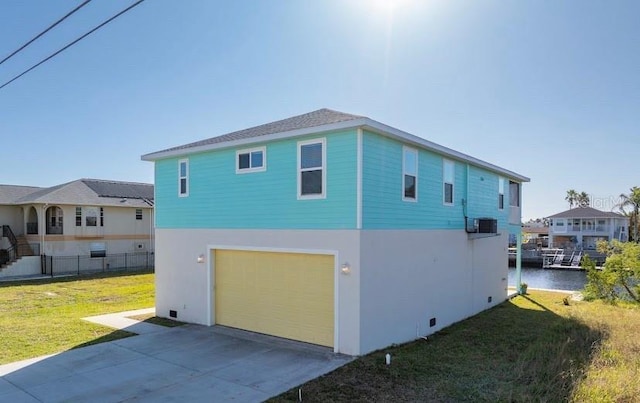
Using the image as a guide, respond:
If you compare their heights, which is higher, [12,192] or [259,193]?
[12,192]

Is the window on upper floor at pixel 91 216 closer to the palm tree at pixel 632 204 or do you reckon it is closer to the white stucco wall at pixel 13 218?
the white stucco wall at pixel 13 218

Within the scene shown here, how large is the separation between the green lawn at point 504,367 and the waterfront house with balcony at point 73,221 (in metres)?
23.5

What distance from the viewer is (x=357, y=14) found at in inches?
345

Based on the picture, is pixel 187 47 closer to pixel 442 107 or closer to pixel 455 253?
pixel 442 107

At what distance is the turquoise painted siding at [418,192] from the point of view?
841 cm

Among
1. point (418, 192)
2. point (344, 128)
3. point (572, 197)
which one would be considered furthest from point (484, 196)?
point (572, 197)

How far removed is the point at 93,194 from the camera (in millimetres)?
26891

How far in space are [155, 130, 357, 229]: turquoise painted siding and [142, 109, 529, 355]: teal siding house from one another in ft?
0.10

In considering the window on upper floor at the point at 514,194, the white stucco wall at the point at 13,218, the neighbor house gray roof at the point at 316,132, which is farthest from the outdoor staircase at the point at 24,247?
the window on upper floor at the point at 514,194

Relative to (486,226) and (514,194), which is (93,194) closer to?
(486,226)

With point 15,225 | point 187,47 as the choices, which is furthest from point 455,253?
point 15,225

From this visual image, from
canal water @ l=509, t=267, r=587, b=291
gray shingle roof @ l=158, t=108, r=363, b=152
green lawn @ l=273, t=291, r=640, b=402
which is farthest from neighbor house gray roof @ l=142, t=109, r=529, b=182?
canal water @ l=509, t=267, r=587, b=291

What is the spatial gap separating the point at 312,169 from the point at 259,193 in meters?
1.69

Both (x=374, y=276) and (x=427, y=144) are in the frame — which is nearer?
(x=374, y=276)
